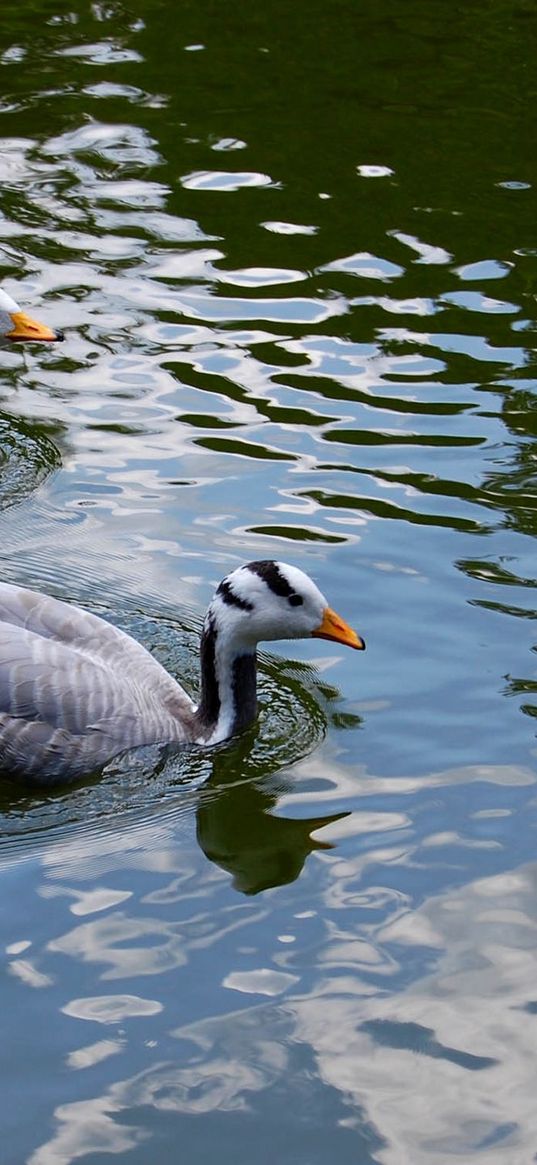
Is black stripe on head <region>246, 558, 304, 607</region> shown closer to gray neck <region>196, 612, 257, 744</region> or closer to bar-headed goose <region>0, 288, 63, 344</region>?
gray neck <region>196, 612, 257, 744</region>

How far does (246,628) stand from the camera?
916 cm

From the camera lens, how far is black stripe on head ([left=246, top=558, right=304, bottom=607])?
9.04 metres

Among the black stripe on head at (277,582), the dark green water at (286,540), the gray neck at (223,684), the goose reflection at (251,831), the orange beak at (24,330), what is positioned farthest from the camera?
the orange beak at (24,330)

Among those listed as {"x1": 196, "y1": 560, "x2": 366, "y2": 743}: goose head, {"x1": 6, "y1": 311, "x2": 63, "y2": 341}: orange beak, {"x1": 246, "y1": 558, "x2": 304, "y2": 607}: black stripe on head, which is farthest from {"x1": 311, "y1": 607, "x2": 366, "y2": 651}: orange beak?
{"x1": 6, "y1": 311, "x2": 63, "y2": 341}: orange beak

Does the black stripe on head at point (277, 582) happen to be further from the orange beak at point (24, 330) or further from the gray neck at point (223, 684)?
the orange beak at point (24, 330)

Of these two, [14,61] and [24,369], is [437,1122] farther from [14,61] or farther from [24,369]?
[14,61]

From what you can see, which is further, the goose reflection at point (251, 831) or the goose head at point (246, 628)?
the goose head at point (246, 628)

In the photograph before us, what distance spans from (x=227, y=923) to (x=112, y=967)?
1.88 ft

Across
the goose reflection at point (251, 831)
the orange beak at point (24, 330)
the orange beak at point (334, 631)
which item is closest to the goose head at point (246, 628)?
the orange beak at point (334, 631)

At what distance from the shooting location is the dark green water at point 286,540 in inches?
272

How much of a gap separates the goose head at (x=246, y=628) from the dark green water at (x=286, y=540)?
0.71 feet

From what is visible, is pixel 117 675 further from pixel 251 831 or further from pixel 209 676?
pixel 251 831

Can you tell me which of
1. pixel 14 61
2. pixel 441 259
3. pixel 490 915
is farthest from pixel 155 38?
pixel 490 915

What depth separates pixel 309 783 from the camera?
8891 mm
